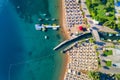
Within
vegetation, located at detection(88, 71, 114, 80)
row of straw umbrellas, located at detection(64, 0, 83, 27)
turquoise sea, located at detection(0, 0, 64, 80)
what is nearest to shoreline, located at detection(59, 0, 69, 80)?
turquoise sea, located at detection(0, 0, 64, 80)

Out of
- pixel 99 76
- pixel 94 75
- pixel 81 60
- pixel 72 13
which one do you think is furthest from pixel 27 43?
pixel 99 76

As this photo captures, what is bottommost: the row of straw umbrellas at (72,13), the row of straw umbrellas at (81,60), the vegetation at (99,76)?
the vegetation at (99,76)

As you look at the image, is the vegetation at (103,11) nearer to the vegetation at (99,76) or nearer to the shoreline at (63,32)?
the shoreline at (63,32)

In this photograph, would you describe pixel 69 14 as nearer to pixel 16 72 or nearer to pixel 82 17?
pixel 82 17

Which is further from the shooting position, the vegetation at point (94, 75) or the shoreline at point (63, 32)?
the shoreline at point (63, 32)

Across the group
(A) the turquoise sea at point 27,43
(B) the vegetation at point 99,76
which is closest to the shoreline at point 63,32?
(A) the turquoise sea at point 27,43
